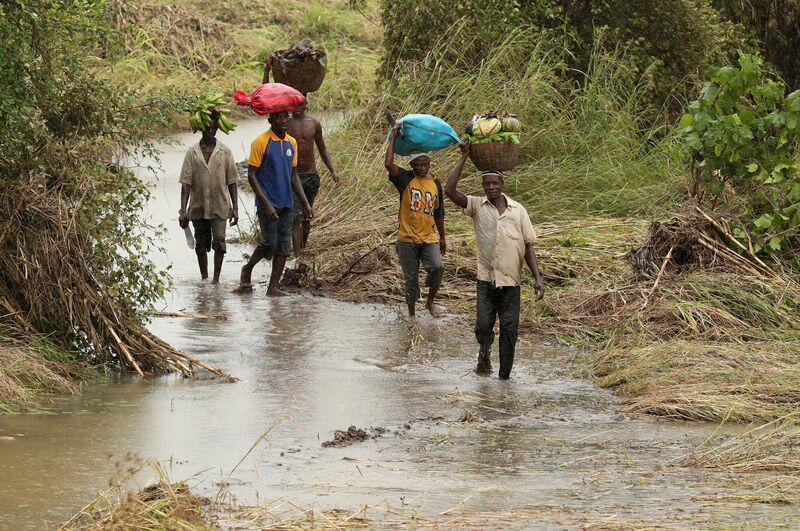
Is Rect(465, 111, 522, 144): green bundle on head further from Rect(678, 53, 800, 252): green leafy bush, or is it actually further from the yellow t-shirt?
Rect(678, 53, 800, 252): green leafy bush

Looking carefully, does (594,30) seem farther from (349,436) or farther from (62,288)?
(349,436)

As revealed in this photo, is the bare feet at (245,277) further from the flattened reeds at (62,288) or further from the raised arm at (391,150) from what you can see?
the flattened reeds at (62,288)

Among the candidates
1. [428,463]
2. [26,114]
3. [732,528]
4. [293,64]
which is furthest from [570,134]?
[732,528]

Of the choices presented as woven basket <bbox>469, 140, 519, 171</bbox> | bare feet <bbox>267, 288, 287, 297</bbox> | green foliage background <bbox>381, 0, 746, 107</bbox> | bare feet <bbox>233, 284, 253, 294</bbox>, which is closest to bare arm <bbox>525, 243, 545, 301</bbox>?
woven basket <bbox>469, 140, 519, 171</bbox>

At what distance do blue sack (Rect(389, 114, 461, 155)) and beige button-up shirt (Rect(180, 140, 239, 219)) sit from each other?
2277 millimetres

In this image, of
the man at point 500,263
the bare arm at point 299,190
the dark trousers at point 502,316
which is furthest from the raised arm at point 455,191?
the bare arm at point 299,190

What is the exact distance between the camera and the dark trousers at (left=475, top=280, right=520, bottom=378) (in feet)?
23.7

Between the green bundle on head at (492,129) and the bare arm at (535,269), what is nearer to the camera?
the bare arm at (535,269)

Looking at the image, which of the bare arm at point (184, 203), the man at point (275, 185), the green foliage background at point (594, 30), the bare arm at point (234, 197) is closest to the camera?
the man at point (275, 185)

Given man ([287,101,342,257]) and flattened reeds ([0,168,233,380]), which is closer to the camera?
flattened reeds ([0,168,233,380])

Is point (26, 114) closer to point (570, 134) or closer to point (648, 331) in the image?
point (648, 331)

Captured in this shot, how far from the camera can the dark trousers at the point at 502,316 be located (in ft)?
23.7

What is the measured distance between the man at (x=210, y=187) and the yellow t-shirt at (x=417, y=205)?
1991 millimetres

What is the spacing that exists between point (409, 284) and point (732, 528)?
17.0 feet
